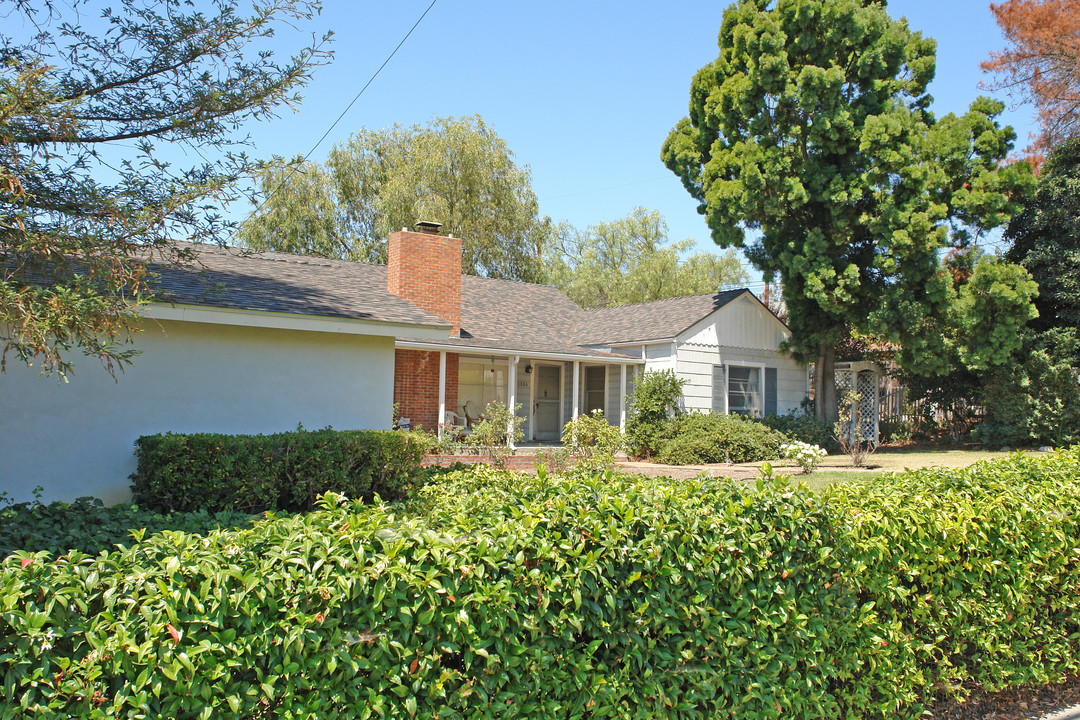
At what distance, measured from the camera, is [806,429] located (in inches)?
707

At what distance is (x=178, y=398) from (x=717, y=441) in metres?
10.9

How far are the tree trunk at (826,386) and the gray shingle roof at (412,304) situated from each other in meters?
2.90

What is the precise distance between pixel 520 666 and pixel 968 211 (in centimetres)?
1744

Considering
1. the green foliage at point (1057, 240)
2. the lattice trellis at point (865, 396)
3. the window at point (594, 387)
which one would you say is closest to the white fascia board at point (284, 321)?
the window at point (594, 387)

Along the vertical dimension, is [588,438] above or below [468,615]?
above

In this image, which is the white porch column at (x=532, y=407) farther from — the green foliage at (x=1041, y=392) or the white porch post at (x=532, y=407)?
the green foliage at (x=1041, y=392)

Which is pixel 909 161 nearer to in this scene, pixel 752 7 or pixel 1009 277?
pixel 1009 277

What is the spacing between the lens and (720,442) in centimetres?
1587

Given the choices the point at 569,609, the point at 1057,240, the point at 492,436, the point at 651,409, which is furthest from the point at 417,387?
the point at 1057,240

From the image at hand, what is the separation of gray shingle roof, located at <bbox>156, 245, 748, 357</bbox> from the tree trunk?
290 centimetres

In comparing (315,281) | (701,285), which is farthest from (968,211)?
(701,285)

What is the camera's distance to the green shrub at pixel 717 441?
51.2 ft

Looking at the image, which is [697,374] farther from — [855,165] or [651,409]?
[855,165]

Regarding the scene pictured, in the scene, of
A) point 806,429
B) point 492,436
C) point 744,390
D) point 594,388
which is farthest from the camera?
point 594,388
